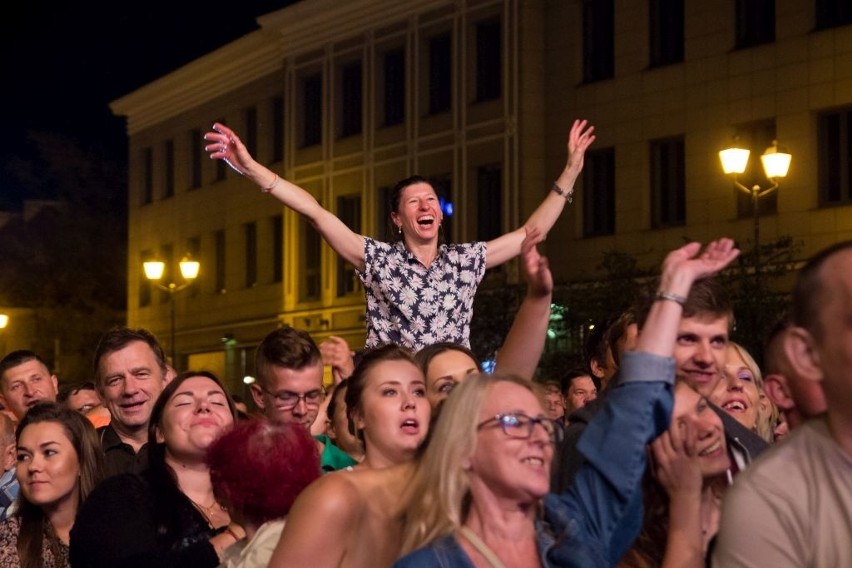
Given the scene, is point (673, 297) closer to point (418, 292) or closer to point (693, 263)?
point (693, 263)

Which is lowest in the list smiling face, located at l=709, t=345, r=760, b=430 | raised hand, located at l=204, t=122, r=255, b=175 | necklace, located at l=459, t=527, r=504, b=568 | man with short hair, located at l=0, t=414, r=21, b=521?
man with short hair, located at l=0, t=414, r=21, b=521

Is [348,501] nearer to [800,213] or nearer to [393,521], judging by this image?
[393,521]

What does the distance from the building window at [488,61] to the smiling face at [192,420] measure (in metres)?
29.0

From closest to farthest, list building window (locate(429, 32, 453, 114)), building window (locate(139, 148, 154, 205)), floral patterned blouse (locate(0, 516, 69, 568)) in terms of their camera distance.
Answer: floral patterned blouse (locate(0, 516, 69, 568)) → building window (locate(429, 32, 453, 114)) → building window (locate(139, 148, 154, 205))

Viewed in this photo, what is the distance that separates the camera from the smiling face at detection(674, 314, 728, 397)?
5613 millimetres

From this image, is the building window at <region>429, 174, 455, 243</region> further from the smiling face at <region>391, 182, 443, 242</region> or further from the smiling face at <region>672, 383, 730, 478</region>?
the smiling face at <region>672, 383, 730, 478</region>

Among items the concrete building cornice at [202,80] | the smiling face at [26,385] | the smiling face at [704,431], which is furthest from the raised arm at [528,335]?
the concrete building cornice at [202,80]

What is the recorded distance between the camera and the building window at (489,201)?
35812mm

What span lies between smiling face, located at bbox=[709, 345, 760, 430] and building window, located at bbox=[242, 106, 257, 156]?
1534 inches

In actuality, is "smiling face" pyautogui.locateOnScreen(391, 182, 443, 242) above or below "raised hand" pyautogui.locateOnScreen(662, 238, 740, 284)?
→ above

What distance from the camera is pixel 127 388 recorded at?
27.3ft

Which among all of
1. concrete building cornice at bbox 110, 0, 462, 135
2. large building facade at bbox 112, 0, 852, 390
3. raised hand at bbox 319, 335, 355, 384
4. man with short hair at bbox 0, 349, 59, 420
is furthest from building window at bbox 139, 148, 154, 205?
raised hand at bbox 319, 335, 355, 384

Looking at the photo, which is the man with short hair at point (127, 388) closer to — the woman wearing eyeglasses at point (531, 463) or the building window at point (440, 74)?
the woman wearing eyeglasses at point (531, 463)

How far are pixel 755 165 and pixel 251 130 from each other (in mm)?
20033
